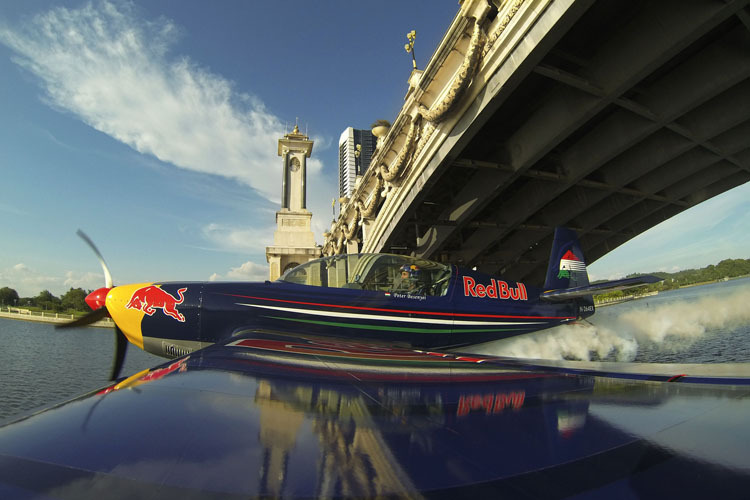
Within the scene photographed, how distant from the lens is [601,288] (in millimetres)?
6078

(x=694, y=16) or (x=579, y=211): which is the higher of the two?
(x=694, y=16)

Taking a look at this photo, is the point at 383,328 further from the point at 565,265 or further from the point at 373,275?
the point at 565,265

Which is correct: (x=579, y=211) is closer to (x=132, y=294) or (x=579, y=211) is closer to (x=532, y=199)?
(x=532, y=199)

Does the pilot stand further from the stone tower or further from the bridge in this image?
the stone tower

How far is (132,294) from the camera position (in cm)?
423

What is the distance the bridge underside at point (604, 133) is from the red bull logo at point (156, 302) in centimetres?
749

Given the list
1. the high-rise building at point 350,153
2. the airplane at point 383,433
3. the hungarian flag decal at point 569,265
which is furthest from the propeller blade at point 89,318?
the high-rise building at point 350,153

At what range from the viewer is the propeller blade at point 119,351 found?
4.06m

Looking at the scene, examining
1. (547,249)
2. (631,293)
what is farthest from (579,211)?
(631,293)

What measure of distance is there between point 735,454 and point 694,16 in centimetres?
810

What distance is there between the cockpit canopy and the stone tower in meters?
18.3

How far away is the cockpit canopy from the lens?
15.6 feet

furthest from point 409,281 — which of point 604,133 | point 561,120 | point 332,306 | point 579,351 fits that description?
point 604,133

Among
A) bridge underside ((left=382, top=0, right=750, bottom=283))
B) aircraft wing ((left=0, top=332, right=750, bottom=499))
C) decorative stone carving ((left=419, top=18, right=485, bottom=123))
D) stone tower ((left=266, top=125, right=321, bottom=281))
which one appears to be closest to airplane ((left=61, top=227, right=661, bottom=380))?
aircraft wing ((left=0, top=332, right=750, bottom=499))
